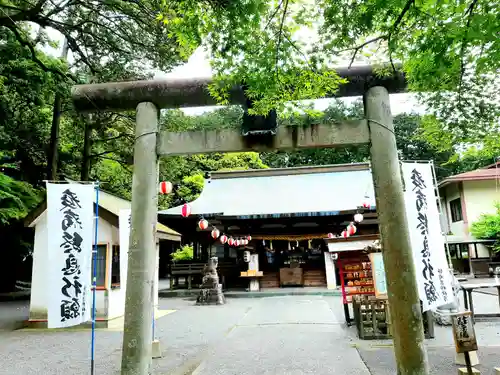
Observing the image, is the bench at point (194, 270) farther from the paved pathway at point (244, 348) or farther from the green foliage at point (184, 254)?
the paved pathway at point (244, 348)

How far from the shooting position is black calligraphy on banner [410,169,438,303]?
5.07m

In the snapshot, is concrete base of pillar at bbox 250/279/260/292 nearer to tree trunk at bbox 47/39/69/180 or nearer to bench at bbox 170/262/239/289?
bench at bbox 170/262/239/289

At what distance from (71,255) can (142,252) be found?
4.87 ft

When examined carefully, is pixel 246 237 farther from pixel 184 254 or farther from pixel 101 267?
pixel 184 254

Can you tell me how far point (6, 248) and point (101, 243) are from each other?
33.2ft

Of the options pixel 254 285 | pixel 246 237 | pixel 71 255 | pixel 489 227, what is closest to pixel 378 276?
pixel 71 255

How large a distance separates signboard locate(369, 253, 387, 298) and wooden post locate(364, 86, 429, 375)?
11.9 feet

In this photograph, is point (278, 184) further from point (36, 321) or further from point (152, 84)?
point (152, 84)

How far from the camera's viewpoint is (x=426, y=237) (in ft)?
17.2

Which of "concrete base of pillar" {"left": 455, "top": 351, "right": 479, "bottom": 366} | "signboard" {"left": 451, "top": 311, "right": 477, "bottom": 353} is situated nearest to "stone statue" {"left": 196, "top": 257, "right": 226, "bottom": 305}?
"concrete base of pillar" {"left": 455, "top": 351, "right": 479, "bottom": 366}

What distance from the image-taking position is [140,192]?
481 centimetres

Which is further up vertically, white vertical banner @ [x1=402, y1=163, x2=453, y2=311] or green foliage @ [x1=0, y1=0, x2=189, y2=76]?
green foliage @ [x1=0, y1=0, x2=189, y2=76]

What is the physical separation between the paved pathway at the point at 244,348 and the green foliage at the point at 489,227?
1404cm

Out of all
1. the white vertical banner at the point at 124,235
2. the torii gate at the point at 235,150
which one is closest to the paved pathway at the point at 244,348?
the torii gate at the point at 235,150
